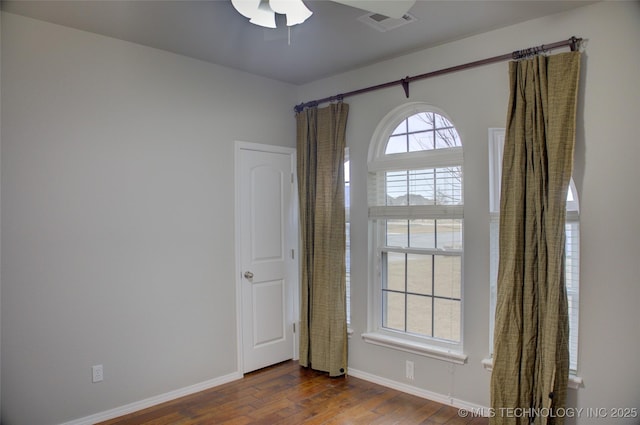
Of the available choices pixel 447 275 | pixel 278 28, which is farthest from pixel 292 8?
pixel 447 275

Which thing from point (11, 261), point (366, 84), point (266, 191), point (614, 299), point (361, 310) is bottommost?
point (361, 310)

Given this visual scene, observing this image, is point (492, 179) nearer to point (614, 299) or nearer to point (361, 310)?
point (614, 299)

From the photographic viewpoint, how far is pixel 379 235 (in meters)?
3.66

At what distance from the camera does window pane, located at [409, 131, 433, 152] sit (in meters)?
3.34

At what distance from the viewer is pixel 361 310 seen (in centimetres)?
368

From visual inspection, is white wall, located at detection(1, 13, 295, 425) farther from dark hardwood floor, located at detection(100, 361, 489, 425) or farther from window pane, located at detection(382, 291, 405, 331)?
window pane, located at detection(382, 291, 405, 331)

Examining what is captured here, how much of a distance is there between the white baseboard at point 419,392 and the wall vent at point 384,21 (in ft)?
8.71

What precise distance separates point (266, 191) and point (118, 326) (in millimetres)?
1664

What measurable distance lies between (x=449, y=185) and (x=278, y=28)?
1.67 meters

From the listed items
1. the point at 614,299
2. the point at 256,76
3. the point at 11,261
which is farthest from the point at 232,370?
the point at 614,299

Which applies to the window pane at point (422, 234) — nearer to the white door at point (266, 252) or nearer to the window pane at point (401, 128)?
the window pane at point (401, 128)

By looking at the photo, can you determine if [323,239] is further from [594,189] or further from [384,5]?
[384,5]

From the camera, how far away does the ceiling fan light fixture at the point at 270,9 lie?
6.89 ft

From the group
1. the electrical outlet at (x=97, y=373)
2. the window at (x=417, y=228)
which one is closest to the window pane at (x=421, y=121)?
the window at (x=417, y=228)
